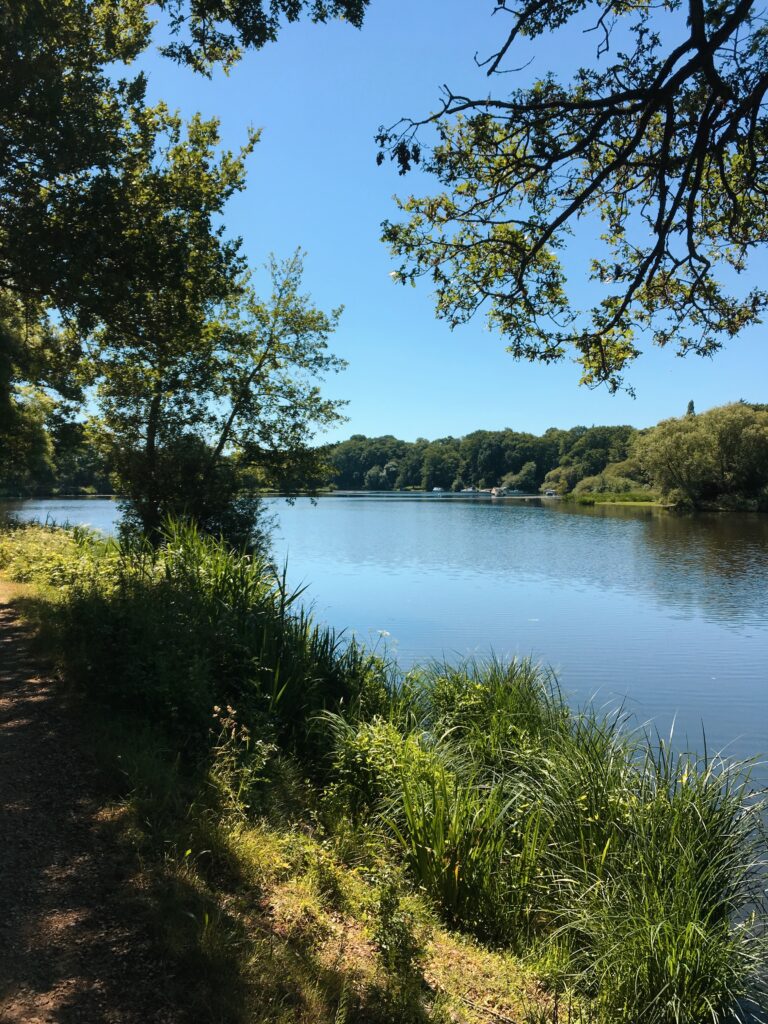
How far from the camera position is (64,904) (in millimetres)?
3359

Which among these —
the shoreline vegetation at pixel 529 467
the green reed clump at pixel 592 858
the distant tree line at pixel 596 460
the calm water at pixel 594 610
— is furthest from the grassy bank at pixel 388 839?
the distant tree line at pixel 596 460

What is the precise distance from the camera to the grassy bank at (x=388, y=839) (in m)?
3.57

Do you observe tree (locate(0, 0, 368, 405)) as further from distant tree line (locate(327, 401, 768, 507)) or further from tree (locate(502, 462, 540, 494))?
tree (locate(502, 462, 540, 494))

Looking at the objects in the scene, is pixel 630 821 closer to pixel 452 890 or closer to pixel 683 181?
pixel 452 890

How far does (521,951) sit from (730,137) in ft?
22.9

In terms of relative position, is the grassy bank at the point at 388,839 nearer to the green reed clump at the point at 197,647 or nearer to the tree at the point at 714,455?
the green reed clump at the point at 197,647

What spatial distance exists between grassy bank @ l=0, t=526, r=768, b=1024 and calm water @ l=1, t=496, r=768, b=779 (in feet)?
10.2

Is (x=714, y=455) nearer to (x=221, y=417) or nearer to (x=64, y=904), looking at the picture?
(x=221, y=417)

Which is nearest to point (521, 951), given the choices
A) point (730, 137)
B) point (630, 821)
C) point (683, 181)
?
point (630, 821)

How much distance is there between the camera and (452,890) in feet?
16.1

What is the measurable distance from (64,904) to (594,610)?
18.0 metres

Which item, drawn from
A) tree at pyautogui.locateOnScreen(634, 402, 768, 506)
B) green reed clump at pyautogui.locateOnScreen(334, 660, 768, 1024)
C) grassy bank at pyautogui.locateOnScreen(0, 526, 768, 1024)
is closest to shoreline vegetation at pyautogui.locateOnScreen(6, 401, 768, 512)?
tree at pyautogui.locateOnScreen(634, 402, 768, 506)

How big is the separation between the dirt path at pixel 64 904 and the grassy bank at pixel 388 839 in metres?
0.18

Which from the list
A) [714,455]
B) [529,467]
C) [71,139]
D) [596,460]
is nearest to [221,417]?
[71,139]
